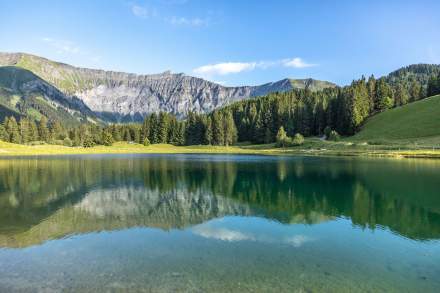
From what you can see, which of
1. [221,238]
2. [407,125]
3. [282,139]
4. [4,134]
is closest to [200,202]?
[221,238]

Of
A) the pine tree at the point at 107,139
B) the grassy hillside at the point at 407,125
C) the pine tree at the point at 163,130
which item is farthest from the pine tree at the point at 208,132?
the grassy hillside at the point at 407,125

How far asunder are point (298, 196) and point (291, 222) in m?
11.1

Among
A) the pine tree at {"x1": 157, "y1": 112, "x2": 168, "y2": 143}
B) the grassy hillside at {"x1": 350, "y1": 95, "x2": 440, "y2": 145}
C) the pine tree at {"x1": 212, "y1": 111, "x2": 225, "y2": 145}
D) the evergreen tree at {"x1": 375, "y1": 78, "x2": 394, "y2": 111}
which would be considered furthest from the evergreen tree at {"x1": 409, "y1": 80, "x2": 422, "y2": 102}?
the pine tree at {"x1": 157, "y1": 112, "x2": 168, "y2": 143}

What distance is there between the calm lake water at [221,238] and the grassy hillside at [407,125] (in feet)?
274

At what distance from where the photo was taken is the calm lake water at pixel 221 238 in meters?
14.8

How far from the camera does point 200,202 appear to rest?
113 feet

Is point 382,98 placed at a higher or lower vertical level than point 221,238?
higher

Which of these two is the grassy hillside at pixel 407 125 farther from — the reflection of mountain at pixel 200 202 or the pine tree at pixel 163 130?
the pine tree at pixel 163 130

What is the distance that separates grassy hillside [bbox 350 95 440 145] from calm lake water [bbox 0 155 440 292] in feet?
274

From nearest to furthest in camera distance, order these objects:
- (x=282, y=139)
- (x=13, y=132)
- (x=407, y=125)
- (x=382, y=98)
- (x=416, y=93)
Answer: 1. (x=407, y=125)
2. (x=282, y=139)
3. (x=382, y=98)
4. (x=416, y=93)
5. (x=13, y=132)

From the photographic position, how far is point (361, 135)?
13288cm

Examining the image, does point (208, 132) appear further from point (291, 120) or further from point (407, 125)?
point (407, 125)

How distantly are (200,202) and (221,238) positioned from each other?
12932 mm

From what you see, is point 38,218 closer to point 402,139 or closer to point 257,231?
point 257,231
